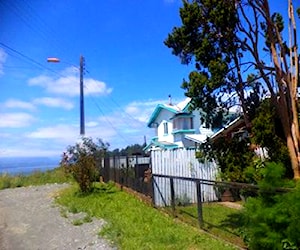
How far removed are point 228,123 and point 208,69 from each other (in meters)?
1.70

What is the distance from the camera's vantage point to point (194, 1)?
816cm

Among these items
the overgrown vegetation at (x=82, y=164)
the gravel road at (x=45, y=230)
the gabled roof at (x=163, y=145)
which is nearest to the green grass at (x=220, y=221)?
the gravel road at (x=45, y=230)

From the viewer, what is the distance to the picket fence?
36.3 ft

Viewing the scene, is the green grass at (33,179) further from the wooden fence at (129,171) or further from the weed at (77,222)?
the weed at (77,222)

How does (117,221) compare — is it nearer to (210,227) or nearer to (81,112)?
(210,227)

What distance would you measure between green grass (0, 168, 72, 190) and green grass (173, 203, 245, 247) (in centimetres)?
1401

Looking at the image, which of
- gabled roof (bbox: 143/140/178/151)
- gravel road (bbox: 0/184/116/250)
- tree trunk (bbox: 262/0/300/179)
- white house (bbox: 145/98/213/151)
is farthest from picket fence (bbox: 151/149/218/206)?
gabled roof (bbox: 143/140/178/151)

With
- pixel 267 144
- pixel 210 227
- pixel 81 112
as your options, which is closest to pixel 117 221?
pixel 210 227

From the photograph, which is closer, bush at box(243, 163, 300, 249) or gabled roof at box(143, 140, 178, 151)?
bush at box(243, 163, 300, 249)

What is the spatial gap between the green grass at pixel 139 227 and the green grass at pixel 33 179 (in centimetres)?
1109

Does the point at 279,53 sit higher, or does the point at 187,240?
the point at 279,53

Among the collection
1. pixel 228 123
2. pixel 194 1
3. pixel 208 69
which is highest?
pixel 194 1

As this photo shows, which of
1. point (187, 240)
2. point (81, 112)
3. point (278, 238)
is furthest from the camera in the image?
point (81, 112)

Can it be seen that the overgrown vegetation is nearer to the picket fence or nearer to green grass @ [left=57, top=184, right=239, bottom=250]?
green grass @ [left=57, top=184, right=239, bottom=250]
